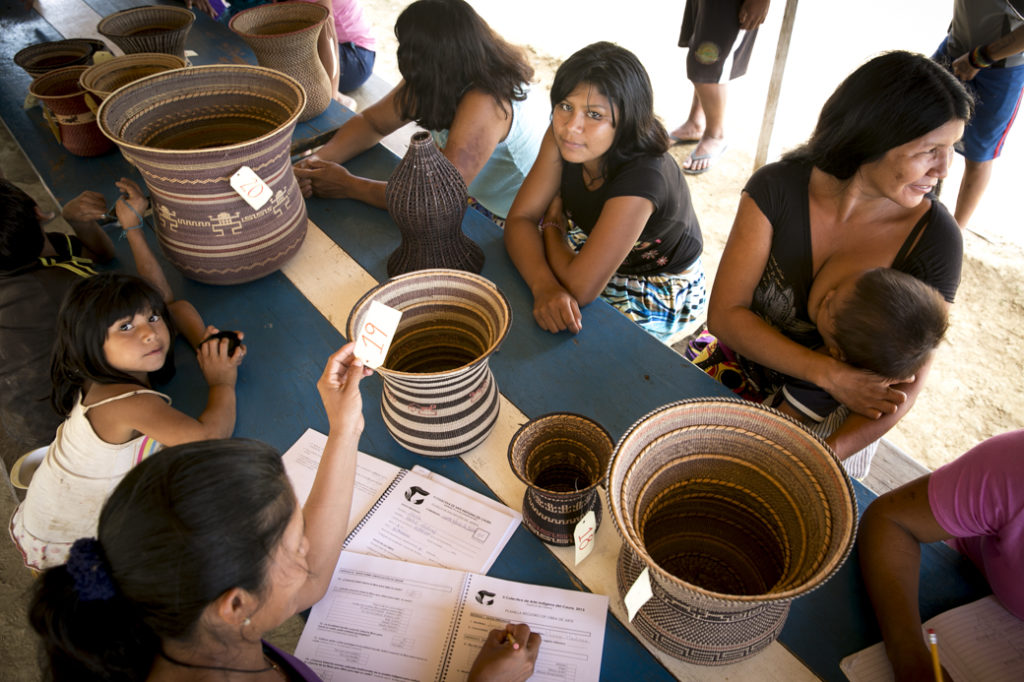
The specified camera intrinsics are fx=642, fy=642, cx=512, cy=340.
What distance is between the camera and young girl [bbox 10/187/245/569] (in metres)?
1.26

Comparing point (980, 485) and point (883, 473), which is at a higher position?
point (980, 485)

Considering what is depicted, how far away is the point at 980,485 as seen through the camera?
3.14ft

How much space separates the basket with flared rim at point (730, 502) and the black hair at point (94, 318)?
1049 millimetres

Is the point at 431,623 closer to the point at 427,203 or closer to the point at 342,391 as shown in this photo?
the point at 342,391

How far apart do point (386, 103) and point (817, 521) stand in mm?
1692

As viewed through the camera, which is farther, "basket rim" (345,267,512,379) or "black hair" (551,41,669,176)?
"black hair" (551,41,669,176)

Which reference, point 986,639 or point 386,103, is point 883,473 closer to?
point 986,639

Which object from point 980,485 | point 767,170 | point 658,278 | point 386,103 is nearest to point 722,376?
point 658,278

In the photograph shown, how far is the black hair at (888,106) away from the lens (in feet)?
3.94

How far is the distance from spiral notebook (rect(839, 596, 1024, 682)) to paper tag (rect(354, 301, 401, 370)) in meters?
0.82

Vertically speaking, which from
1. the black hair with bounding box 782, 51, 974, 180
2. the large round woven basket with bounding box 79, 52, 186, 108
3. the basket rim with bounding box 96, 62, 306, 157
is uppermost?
the black hair with bounding box 782, 51, 974, 180

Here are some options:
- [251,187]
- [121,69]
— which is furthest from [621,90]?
[121,69]

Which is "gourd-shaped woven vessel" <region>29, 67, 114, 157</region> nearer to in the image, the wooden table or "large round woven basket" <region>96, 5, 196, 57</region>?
the wooden table

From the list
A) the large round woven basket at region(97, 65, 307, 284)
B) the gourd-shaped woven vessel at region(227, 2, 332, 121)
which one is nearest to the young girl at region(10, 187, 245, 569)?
the large round woven basket at region(97, 65, 307, 284)
